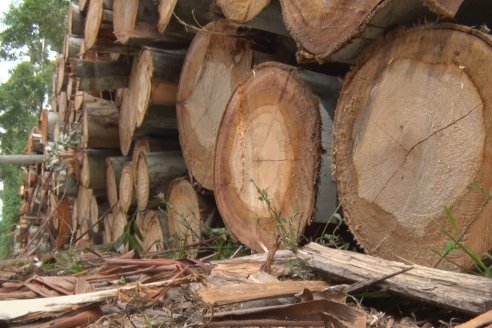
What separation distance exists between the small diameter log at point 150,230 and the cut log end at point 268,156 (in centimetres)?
102

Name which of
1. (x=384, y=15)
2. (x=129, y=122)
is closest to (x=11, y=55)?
(x=129, y=122)

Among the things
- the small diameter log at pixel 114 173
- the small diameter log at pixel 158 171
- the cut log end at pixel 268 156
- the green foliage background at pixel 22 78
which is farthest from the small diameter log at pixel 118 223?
the green foliage background at pixel 22 78

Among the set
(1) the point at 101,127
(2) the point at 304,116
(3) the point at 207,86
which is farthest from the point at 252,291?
(1) the point at 101,127

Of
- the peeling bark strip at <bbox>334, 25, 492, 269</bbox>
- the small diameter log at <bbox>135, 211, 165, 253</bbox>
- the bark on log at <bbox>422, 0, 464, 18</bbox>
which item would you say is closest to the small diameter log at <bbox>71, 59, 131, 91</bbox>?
the small diameter log at <bbox>135, 211, 165, 253</bbox>

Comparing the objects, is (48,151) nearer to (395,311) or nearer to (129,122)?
(129,122)

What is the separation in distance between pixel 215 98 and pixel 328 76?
796mm

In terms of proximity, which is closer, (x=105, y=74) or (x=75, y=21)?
(x=105, y=74)

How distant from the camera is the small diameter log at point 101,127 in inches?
177

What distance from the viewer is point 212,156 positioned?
295 cm

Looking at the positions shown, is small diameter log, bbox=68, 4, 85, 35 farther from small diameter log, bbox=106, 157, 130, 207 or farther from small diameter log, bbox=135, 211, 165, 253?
small diameter log, bbox=135, 211, 165, 253

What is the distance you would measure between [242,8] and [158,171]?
1525 mm

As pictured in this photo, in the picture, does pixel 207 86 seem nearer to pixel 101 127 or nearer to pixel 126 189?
pixel 126 189

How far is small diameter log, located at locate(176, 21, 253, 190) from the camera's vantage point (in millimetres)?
2748

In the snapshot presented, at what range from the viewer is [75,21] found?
5.52 meters
